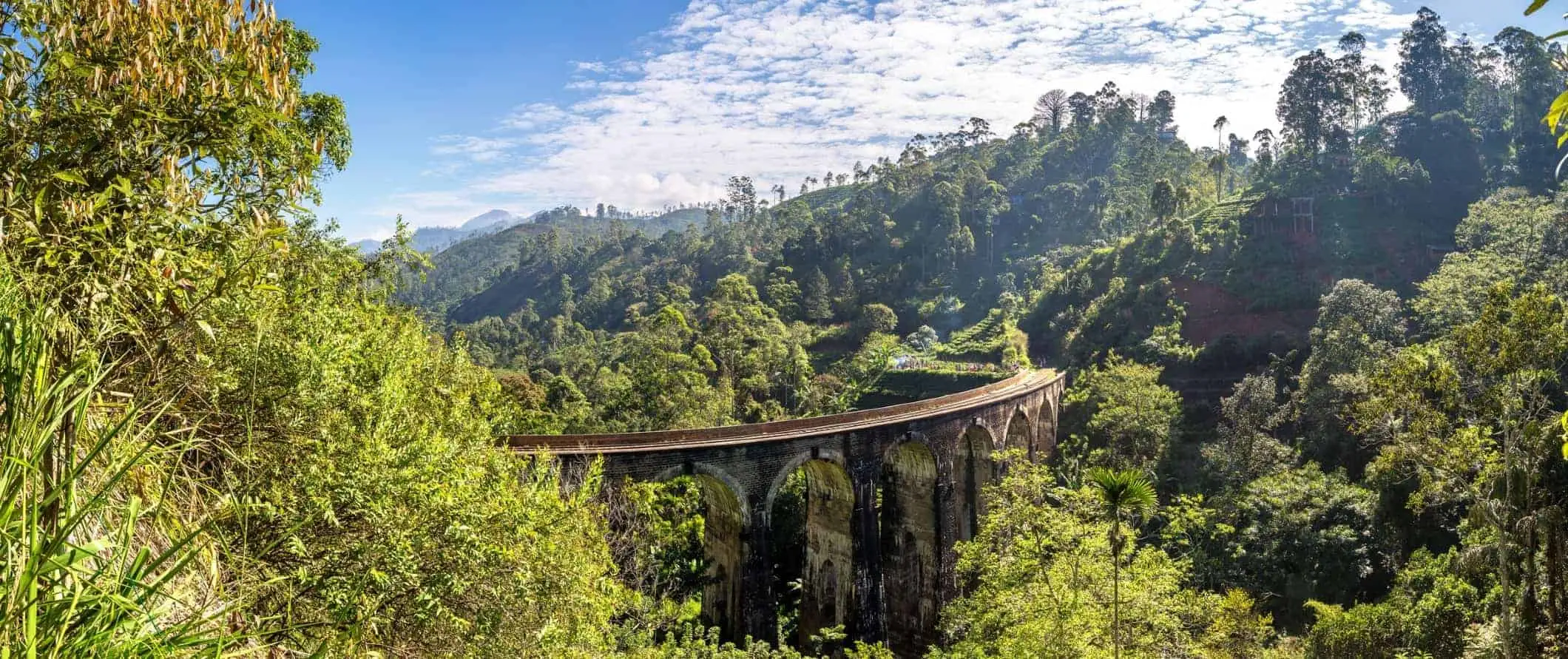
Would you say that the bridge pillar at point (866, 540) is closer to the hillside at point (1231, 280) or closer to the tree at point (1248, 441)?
the tree at point (1248, 441)

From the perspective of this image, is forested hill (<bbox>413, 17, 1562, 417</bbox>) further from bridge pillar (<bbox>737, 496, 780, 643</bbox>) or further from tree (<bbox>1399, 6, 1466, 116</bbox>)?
bridge pillar (<bbox>737, 496, 780, 643</bbox>)

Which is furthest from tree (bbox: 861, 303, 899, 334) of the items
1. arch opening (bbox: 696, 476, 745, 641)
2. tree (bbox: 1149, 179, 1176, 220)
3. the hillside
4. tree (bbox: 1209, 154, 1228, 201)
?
arch opening (bbox: 696, 476, 745, 641)

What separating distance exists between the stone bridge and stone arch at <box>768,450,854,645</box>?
1.5 inches

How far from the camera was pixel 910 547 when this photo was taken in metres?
23.5

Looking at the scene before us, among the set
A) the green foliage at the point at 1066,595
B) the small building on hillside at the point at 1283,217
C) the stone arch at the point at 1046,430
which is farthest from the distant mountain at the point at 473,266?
A: the green foliage at the point at 1066,595

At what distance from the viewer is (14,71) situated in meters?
3.80

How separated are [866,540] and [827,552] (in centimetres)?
127

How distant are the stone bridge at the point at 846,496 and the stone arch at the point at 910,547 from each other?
0.04 meters

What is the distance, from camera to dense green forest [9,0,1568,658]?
3.35 meters

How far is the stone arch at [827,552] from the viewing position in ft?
63.9

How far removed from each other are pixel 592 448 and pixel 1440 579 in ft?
57.2

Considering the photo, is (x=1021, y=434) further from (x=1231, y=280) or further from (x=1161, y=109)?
(x=1161, y=109)

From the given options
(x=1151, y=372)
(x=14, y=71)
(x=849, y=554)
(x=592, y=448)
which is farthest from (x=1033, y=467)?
(x=1151, y=372)

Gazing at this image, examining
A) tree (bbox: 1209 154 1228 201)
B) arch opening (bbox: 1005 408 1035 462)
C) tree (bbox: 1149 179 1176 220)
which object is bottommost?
arch opening (bbox: 1005 408 1035 462)
